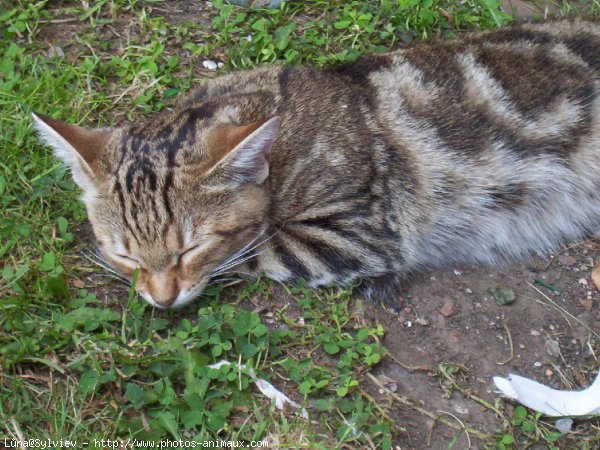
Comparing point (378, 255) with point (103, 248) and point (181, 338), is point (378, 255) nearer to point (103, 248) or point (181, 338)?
point (181, 338)

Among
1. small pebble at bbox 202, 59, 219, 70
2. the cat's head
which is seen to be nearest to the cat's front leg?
the cat's head

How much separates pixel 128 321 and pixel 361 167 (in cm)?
124

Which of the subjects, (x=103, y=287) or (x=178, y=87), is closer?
(x=103, y=287)

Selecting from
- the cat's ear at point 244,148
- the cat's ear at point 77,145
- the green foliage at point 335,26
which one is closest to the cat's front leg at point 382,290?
the cat's ear at point 244,148

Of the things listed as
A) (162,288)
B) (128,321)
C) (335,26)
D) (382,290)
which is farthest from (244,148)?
(335,26)

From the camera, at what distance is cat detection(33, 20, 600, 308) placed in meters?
3.36

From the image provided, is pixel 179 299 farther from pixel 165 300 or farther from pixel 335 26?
pixel 335 26

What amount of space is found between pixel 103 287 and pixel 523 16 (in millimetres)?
3164

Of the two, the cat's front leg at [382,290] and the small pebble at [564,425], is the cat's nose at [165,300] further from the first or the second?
the small pebble at [564,425]

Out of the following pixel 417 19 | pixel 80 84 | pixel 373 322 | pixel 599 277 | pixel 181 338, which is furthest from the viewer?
pixel 417 19

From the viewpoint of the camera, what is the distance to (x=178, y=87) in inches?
181

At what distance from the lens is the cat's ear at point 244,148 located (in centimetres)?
317

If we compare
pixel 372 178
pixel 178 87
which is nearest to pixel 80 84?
pixel 178 87

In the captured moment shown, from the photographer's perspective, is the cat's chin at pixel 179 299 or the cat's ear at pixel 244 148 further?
the cat's chin at pixel 179 299
